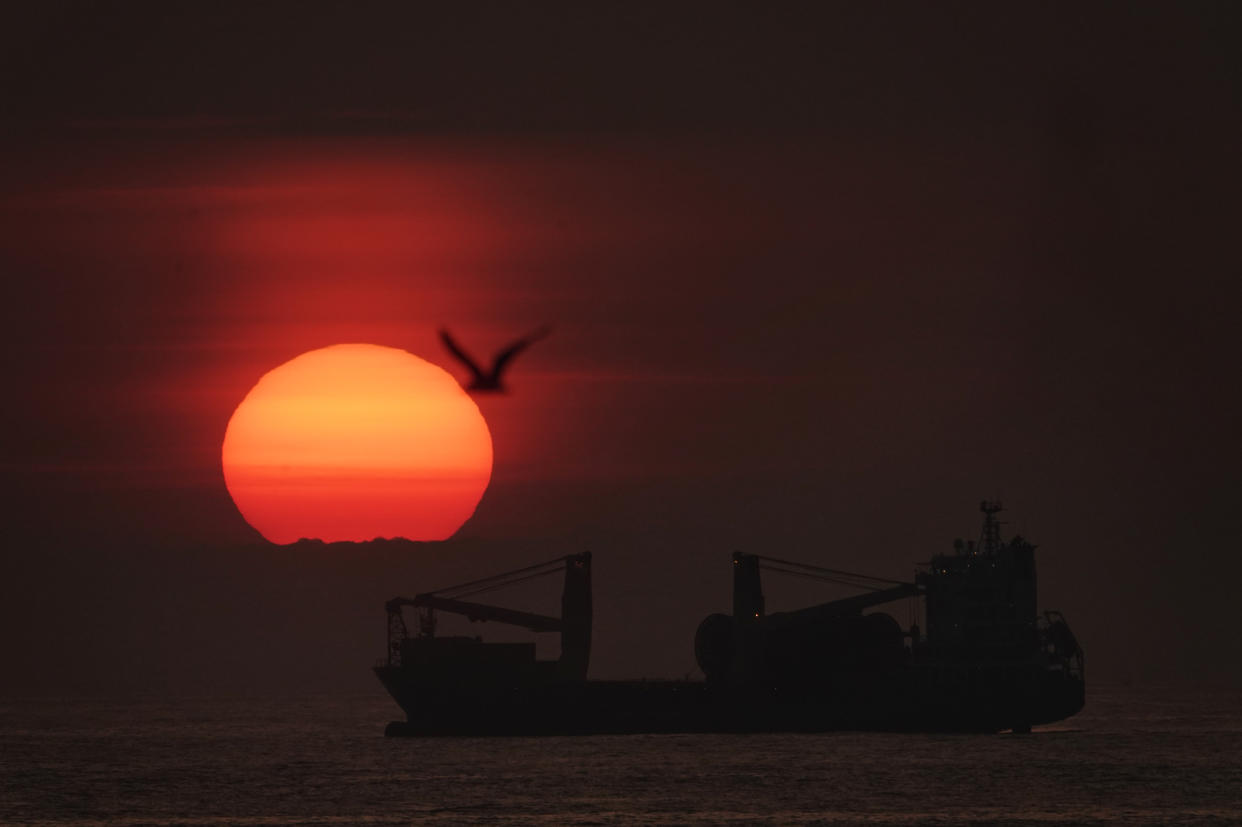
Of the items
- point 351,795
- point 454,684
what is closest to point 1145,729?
point 454,684

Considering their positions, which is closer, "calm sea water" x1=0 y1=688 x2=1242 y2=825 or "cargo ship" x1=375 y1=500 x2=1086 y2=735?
"calm sea water" x1=0 y1=688 x2=1242 y2=825

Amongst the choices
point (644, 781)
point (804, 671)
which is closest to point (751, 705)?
point (804, 671)

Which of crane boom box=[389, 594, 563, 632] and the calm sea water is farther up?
crane boom box=[389, 594, 563, 632]

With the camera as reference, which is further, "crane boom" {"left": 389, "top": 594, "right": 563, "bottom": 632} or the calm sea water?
"crane boom" {"left": 389, "top": 594, "right": 563, "bottom": 632}

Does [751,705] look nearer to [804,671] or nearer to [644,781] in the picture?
[804,671]
